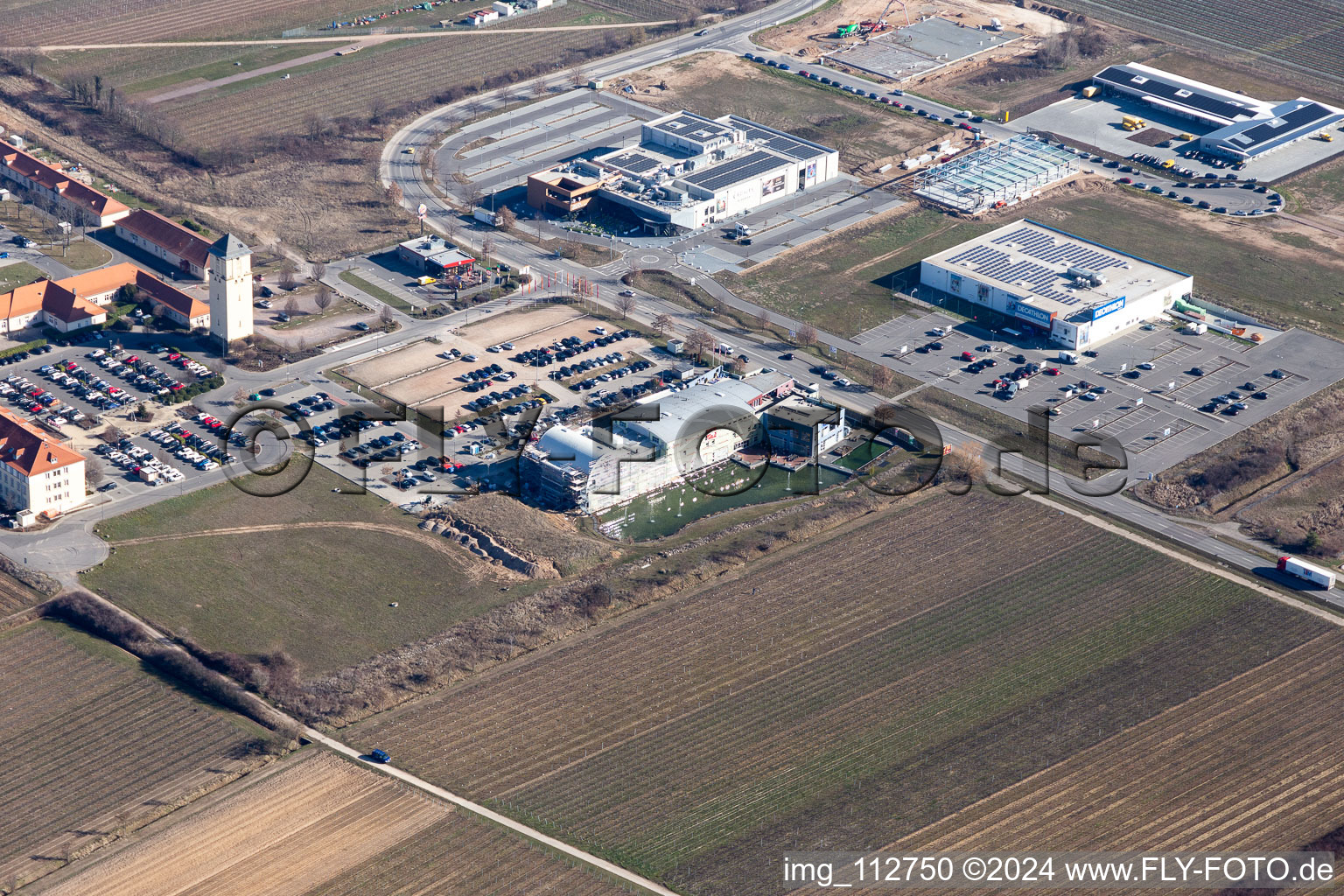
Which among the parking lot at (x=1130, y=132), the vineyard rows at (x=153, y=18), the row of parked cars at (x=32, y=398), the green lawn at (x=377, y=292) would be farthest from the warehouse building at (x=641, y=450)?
the vineyard rows at (x=153, y=18)

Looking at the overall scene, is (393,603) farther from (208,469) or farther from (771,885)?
(771,885)

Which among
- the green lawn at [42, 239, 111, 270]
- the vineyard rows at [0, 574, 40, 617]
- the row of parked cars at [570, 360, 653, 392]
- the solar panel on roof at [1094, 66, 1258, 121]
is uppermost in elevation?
the solar panel on roof at [1094, 66, 1258, 121]

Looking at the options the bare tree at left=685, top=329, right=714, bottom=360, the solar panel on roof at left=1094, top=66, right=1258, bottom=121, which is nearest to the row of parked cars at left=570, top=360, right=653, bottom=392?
the bare tree at left=685, top=329, right=714, bottom=360

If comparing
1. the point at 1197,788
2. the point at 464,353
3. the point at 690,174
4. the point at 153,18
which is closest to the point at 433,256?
the point at 464,353

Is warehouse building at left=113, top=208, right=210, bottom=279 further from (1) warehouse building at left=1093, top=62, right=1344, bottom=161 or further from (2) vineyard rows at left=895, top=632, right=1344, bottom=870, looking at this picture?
(1) warehouse building at left=1093, top=62, right=1344, bottom=161

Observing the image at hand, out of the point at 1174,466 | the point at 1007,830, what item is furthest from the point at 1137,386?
the point at 1007,830

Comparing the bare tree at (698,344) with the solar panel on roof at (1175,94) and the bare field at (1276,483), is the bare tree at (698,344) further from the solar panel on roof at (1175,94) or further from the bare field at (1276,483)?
the solar panel on roof at (1175,94)

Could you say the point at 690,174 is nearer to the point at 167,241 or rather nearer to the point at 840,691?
the point at 167,241
